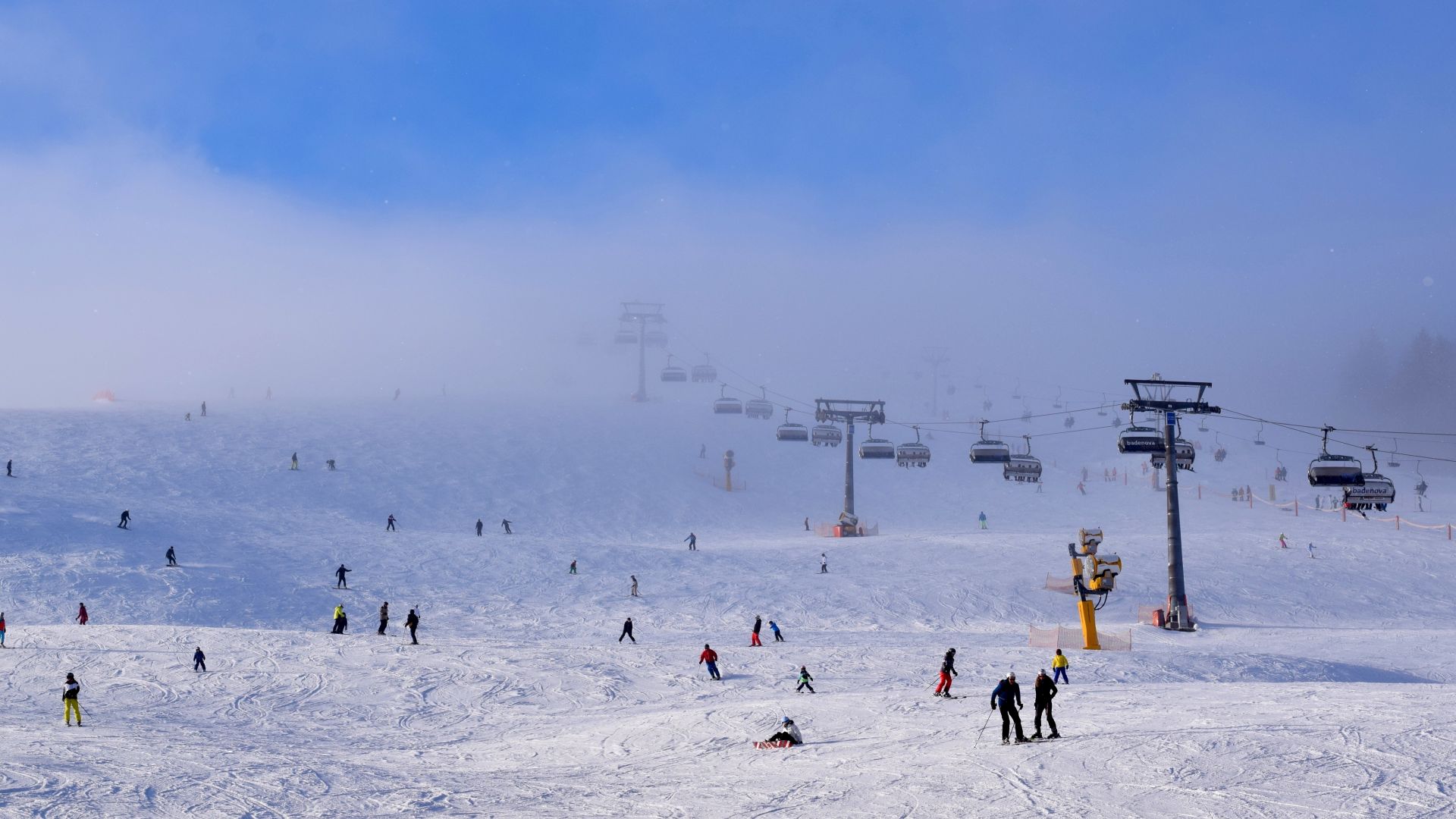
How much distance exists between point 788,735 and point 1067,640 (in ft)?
49.5

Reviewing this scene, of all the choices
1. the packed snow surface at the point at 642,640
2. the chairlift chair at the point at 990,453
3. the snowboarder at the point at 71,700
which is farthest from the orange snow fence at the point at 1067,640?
the snowboarder at the point at 71,700

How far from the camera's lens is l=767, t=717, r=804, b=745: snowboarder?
16.6m

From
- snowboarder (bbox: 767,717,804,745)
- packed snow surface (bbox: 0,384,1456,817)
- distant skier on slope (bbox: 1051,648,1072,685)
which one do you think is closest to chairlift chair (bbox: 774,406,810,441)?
packed snow surface (bbox: 0,384,1456,817)

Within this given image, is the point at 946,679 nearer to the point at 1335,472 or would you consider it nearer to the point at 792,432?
the point at 1335,472

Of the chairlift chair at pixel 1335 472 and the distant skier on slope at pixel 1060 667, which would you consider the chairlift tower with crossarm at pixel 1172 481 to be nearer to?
the chairlift chair at pixel 1335 472

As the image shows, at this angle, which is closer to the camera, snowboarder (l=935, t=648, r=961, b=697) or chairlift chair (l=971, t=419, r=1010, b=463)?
snowboarder (l=935, t=648, r=961, b=697)

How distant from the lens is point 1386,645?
1158 inches

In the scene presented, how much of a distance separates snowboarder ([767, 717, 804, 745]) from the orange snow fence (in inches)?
557

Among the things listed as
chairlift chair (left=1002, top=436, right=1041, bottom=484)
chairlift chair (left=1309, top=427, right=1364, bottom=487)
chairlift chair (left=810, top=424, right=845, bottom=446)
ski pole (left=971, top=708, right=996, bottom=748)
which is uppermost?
chairlift chair (left=810, top=424, right=845, bottom=446)

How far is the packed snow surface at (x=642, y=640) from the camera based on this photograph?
1388 cm

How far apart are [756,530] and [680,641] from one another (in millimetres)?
27347

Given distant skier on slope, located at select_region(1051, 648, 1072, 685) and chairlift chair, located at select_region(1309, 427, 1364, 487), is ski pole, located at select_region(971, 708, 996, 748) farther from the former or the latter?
chairlift chair, located at select_region(1309, 427, 1364, 487)

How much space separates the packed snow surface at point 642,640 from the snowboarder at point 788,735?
30cm

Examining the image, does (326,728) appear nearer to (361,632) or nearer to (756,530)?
(361,632)
